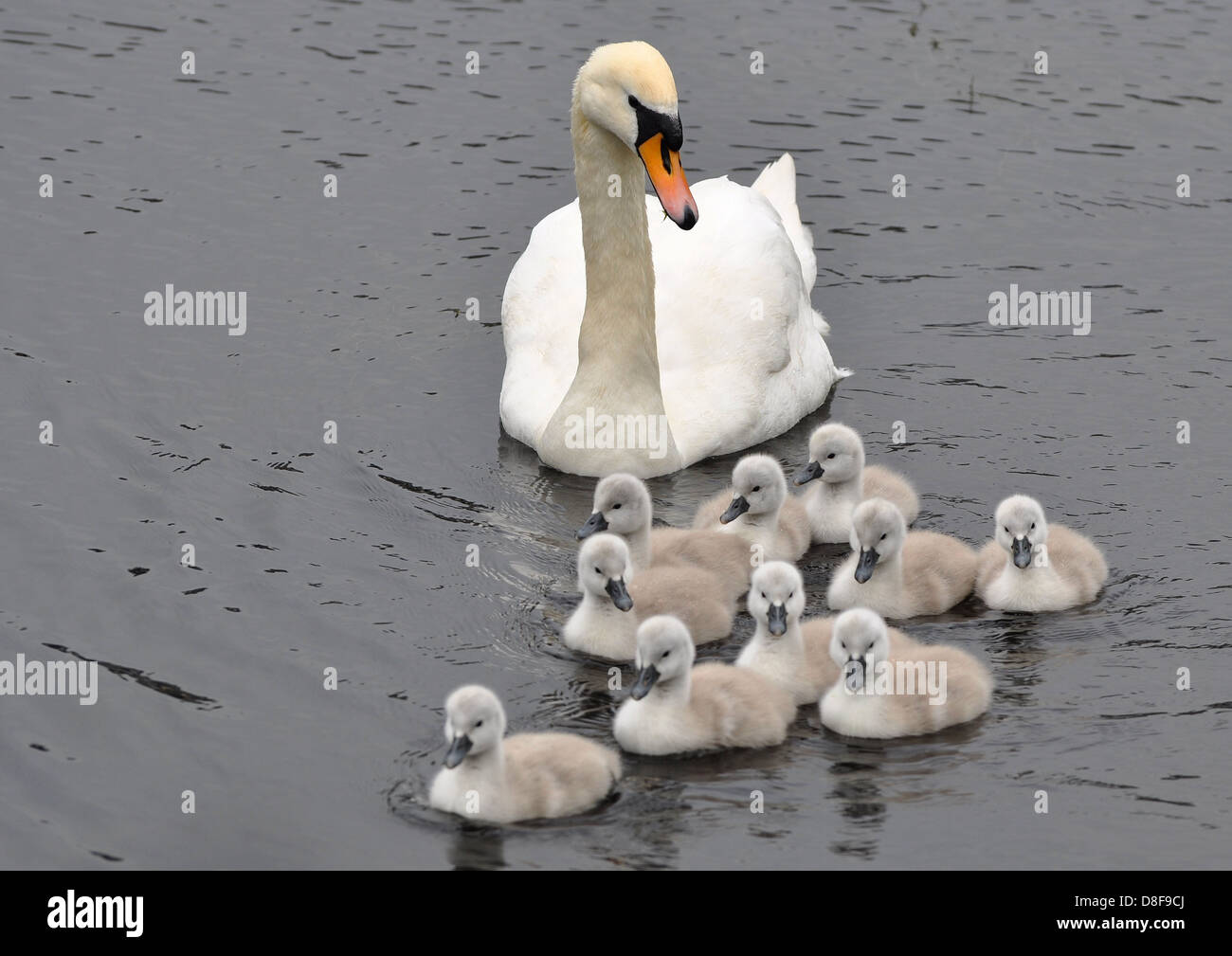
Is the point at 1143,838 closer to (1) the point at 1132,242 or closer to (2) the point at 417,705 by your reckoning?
(2) the point at 417,705

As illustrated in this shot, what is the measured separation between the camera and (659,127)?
12.3m

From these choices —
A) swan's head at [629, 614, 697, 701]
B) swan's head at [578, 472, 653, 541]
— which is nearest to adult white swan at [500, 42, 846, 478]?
swan's head at [578, 472, 653, 541]

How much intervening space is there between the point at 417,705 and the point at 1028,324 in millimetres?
6724

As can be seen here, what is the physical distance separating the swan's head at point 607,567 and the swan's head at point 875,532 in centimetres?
131

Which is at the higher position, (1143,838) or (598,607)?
(598,607)

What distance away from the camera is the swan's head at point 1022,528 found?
11203 millimetres

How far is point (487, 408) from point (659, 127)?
2.66 m

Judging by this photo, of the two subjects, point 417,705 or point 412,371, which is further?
point 412,371

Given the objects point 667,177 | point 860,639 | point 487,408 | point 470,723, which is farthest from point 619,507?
point 487,408

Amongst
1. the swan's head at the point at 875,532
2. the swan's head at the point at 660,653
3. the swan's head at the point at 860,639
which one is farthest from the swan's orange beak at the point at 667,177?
the swan's head at the point at 660,653

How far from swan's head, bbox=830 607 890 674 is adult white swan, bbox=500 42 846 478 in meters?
3.03

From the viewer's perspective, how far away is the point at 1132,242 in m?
16.3

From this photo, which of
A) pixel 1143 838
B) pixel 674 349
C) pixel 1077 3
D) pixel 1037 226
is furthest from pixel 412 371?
pixel 1077 3

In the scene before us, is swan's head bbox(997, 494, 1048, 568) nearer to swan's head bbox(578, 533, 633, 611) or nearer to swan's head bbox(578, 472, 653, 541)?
swan's head bbox(578, 472, 653, 541)
